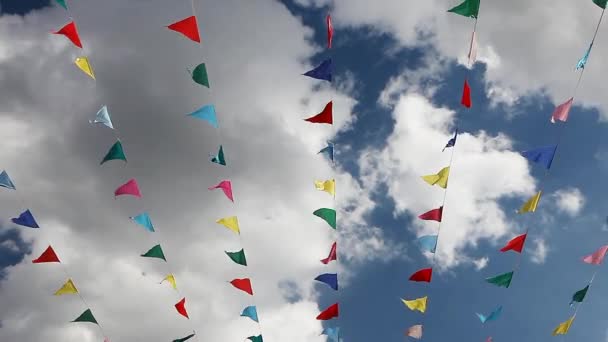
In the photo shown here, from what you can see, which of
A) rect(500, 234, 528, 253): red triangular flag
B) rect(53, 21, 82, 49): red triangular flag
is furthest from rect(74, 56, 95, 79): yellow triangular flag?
rect(500, 234, 528, 253): red triangular flag

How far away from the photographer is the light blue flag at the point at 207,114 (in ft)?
36.8

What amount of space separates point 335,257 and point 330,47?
6.49 meters

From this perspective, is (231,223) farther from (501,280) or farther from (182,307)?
(501,280)

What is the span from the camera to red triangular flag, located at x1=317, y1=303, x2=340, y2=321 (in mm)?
14664

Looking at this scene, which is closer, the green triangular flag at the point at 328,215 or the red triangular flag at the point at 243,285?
the green triangular flag at the point at 328,215

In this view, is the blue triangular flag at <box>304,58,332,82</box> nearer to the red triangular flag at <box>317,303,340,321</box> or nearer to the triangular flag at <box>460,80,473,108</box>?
the triangular flag at <box>460,80,473,108</box>

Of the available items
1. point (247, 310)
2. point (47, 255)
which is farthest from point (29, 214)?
point (247, 310)

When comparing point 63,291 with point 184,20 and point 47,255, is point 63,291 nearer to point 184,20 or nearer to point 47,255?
point 47,255

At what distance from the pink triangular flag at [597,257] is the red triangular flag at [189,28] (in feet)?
37.9

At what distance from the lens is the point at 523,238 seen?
41.5ft

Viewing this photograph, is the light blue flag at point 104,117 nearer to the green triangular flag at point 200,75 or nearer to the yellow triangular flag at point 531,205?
the green triangular flag at point 200,75

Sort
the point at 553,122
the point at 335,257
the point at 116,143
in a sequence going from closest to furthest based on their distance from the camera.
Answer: the point at 553,122
the point at 116,143
the point at 335,257

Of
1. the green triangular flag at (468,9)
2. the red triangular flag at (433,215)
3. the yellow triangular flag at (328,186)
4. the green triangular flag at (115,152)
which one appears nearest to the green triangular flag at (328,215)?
the yellow triangular flag at (328,186)

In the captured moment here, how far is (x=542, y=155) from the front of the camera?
1090cm
